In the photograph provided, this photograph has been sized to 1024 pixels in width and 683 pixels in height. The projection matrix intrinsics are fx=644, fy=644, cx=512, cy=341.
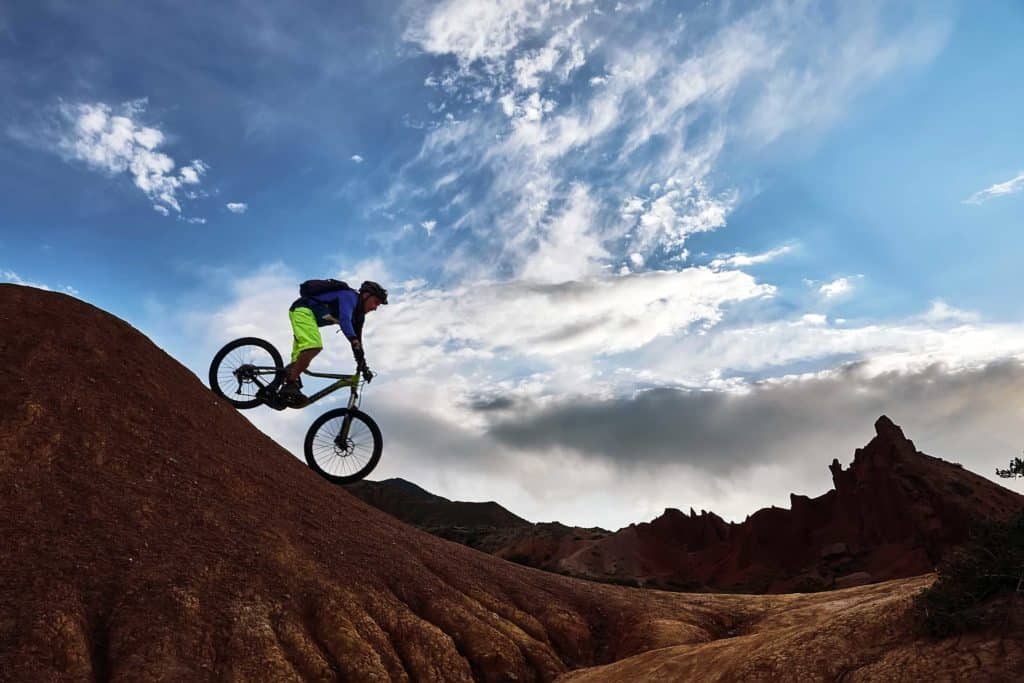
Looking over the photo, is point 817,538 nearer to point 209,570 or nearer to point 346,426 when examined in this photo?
point 346,426

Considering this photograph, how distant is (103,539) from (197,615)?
2.31 metres

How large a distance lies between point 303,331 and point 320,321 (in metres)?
0.44

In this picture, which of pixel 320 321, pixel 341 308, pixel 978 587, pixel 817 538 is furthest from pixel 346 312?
pixel 817 538

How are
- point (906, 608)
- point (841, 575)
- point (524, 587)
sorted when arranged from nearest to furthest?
point (906, 608) → point (524, 587) → point (841, 575)

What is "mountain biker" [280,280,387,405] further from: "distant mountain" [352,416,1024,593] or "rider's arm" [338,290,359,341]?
"distant mountain" [352,416,1024,593]

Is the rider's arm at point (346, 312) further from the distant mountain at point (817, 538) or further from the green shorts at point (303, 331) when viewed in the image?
the distant mountain at point (817, 538)

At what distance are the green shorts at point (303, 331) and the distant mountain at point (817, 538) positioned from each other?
3727 centimetres

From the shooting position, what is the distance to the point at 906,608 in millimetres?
8086

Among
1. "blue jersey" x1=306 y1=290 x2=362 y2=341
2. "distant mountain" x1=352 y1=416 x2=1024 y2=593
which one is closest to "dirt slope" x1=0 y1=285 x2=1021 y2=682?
"blue jersey" x1=306 y1=290 x2=362 y2=341

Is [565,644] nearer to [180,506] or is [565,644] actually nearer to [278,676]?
[278,676]

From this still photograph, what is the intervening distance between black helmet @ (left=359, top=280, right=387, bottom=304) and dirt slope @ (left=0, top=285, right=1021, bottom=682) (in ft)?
17.2

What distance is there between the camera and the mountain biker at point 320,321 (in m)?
14.7

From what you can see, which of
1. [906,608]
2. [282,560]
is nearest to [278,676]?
[282,560]

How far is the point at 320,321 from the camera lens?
48.8 feet
